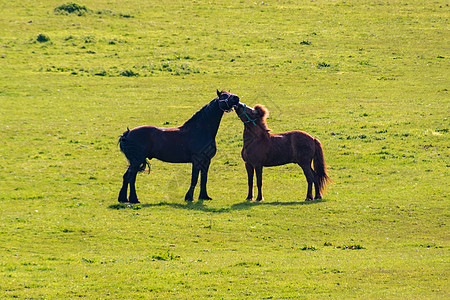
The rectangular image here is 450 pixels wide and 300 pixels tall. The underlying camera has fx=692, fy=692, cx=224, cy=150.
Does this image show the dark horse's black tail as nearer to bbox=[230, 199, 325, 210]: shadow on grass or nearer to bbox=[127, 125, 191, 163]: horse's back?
bbox=[127, 125, 191, 163]: horse's back

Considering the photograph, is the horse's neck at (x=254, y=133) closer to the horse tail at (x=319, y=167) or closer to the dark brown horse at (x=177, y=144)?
the dark brown horse at (x=177, y=144)

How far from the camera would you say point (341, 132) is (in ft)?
105

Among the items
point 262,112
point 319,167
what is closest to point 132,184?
point 262,112

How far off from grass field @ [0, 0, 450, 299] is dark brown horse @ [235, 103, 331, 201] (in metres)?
1.12

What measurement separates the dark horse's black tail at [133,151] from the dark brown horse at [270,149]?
330 centimetres

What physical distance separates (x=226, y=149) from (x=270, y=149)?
8.06 meters

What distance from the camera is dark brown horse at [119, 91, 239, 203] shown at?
71.7 ft

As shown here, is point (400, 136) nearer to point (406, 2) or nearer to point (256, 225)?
point (256, 225)

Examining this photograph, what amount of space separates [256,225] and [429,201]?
20.5ft

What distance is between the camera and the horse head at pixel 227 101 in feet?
70.1

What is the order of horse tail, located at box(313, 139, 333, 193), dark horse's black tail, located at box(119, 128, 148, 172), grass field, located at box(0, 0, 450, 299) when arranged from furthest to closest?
horse tail, located at box(313, 139, 333, 193), dark horse's black tail, located at box(119, 128, 148, 172), grass field, located at box(0, 0, 450, 299)

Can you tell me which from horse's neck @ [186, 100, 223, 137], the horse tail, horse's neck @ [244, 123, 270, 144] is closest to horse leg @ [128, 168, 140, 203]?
horse's neck @ [186, 100, 223, 137]

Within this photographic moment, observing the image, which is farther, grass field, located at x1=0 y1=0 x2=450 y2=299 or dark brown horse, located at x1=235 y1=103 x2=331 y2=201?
dark brown horse, located at x1=235 y1=103 x2=331 y2=201

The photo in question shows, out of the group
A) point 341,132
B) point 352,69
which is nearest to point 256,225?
point 341,132
